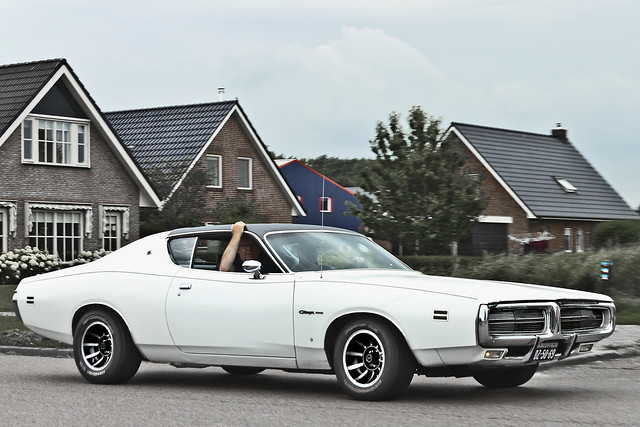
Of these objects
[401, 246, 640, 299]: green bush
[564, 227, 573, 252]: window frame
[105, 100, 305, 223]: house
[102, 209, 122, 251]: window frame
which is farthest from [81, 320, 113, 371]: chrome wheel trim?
[564, 227, 573, 252]: window frame

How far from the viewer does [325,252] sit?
9.93 m

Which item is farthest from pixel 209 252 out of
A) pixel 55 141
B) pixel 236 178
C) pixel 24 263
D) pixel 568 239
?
pixel 568 239

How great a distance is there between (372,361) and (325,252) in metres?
1.37

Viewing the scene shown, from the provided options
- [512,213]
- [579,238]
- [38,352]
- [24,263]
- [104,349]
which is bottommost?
[38,352]

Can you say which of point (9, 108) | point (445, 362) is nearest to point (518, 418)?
point (445, 362)

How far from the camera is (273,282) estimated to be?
956cm

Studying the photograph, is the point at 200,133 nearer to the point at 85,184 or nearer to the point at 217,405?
the point at 85,184

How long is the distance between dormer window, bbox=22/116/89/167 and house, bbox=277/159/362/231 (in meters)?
20.7

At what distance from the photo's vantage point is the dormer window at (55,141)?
32.1 m

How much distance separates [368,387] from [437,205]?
89.4 ft

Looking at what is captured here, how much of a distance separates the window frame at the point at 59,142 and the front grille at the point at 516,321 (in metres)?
25.3

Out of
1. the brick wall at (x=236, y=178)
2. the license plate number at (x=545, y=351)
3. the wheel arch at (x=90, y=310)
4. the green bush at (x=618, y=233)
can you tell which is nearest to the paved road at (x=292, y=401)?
the license plate number at (x=545, y=351)

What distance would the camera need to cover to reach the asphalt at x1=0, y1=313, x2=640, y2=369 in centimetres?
1309

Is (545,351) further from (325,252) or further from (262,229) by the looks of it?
(262,229)
